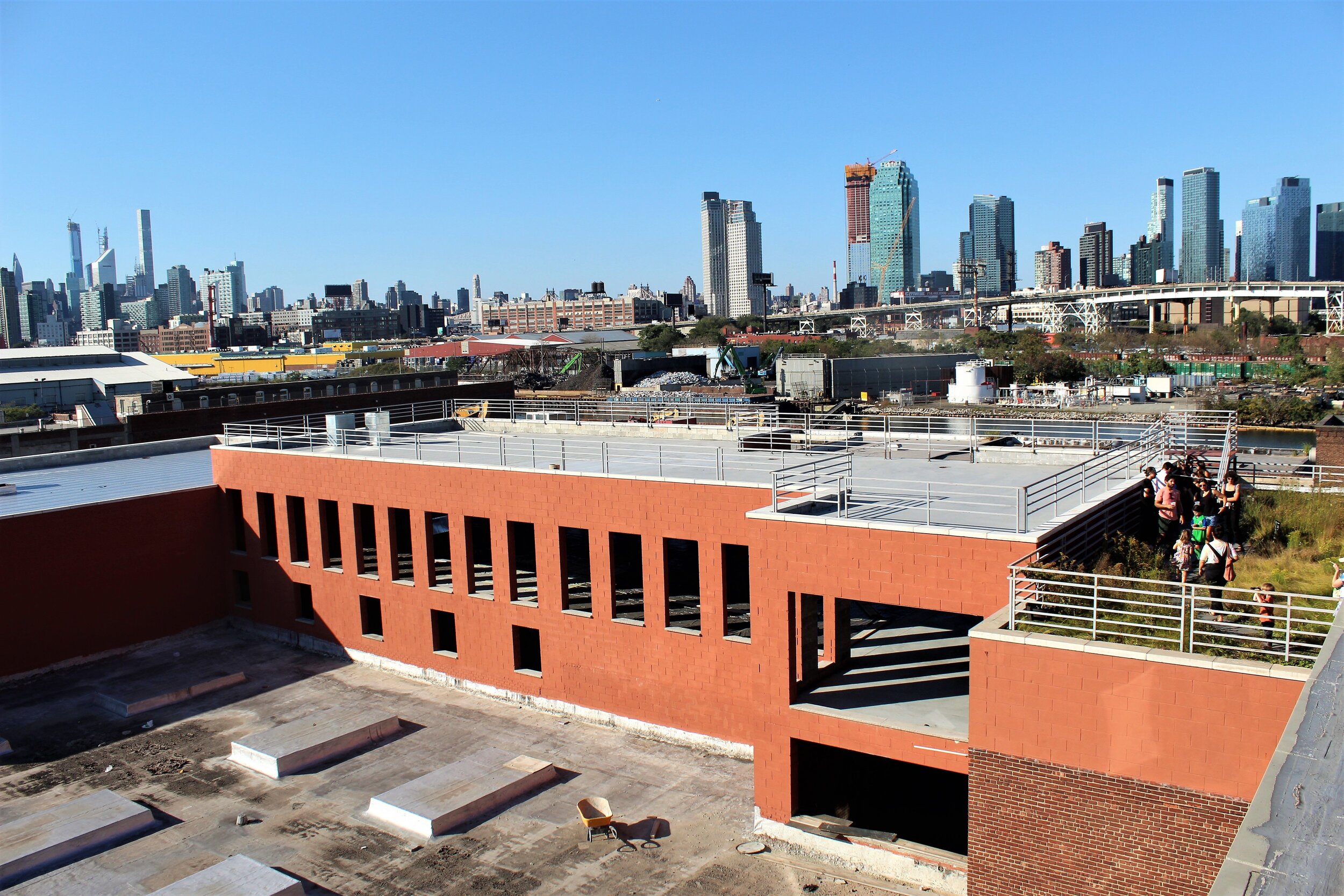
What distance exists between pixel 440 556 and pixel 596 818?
1286 centimetres

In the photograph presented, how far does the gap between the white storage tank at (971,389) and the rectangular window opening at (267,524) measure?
61.7 m

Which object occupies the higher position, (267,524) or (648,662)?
(267,524)

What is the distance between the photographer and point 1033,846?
11859 mm

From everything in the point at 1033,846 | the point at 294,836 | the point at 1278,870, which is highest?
the point at 1278,870

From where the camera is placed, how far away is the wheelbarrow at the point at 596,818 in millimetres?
16469

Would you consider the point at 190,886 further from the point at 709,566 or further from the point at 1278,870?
the point at 1278,870

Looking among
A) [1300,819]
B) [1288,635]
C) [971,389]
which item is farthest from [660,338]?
[1300,819]

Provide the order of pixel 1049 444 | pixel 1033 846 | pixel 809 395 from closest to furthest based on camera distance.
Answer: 1. pixel 1033 846
2. pixel 1049 444
3. pixel 809 395

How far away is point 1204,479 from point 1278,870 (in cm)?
1163

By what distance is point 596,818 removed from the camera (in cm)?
1652

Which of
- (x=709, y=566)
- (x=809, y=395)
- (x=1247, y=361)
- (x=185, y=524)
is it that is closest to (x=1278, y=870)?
(x=709, y=566)

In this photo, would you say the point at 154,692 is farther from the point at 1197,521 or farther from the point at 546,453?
the point at 1197,521

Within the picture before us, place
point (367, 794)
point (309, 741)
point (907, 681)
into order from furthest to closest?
point (309, 741), point (367, 794), point (907, 681)

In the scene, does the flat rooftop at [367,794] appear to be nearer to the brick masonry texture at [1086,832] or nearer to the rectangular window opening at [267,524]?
the brick masonry texture at [1086,832]
